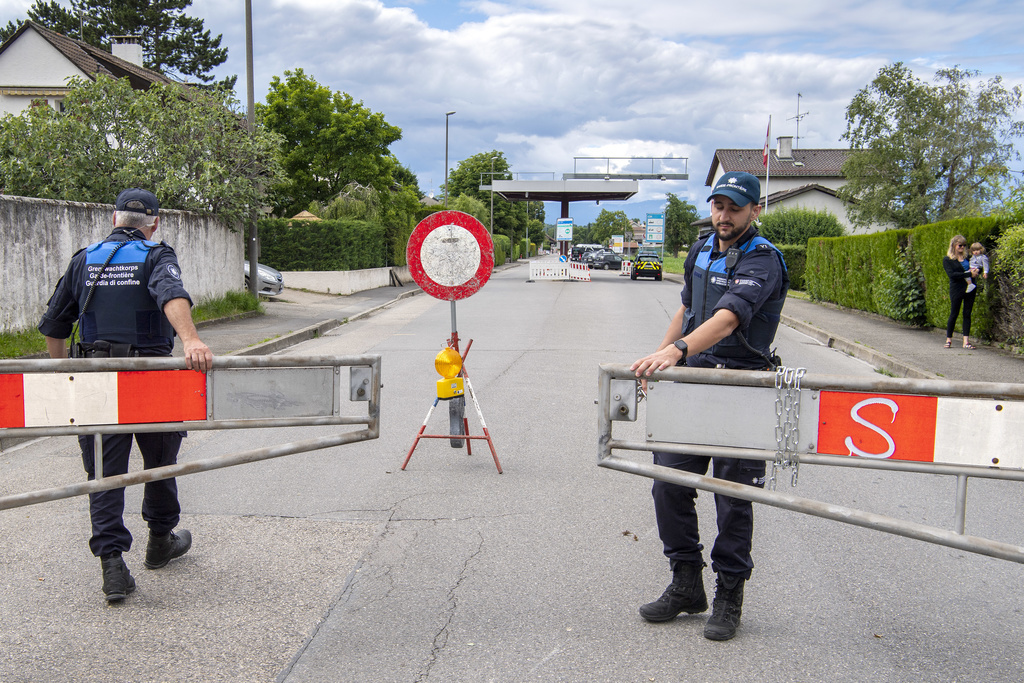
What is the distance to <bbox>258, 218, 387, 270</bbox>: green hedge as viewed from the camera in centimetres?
2575

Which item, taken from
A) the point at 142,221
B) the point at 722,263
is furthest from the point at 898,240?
the point at 142,221

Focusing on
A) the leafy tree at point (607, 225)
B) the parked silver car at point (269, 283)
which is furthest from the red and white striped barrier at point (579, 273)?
the leafy tree at point (607, 225)

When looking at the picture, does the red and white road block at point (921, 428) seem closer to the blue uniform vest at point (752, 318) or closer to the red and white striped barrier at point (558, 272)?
the blue uniform vest at point (752, 318)

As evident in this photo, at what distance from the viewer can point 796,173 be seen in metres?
69.0

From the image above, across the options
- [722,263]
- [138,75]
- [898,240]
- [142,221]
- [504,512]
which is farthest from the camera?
A: [138,75]

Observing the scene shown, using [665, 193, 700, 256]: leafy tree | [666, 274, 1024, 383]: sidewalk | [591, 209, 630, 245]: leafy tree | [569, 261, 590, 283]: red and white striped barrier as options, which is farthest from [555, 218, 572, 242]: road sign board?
[591, 209, 630, 245]: leafy tree

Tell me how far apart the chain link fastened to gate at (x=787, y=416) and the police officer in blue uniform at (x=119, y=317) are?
2568 millimetres

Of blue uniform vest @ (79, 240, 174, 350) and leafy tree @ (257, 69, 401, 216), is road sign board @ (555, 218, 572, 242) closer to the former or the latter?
leafy tree @ (257, 69, 401, 216)

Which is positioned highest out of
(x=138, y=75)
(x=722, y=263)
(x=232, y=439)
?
(x=138, y=75)

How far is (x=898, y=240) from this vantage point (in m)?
17.0

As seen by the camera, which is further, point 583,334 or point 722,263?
point 583,334

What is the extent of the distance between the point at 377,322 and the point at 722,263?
49.9 feet

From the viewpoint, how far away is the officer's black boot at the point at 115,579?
386cm

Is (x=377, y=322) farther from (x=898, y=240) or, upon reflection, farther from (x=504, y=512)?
(x=504, y=512)
